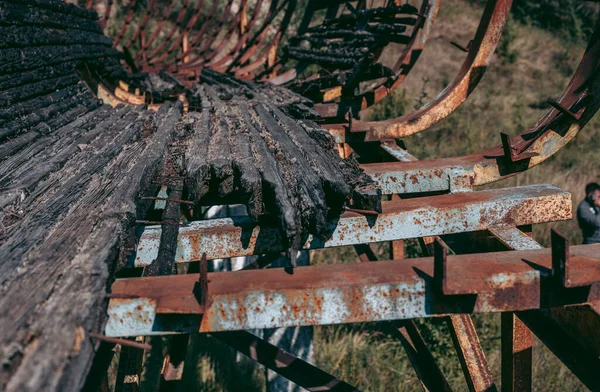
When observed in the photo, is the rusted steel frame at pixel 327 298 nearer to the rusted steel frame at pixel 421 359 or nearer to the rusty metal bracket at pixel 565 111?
the rusty metal bracket at pixel 565 111

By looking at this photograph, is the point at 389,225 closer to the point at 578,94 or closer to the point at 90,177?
the point at 90,177

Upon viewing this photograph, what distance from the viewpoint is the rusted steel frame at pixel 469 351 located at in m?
2.46

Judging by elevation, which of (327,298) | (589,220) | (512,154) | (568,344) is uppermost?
(512,154)

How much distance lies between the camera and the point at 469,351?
8.27 feet

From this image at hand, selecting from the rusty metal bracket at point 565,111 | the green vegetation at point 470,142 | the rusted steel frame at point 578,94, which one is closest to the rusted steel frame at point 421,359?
the rusted steel frame at point 578,94

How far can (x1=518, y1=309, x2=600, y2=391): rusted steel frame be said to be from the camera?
1.78 meters

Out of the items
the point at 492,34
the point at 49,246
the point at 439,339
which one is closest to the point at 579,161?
the point at 439,339

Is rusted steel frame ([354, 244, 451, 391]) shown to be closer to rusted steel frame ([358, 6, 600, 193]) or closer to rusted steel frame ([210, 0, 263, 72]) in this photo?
rusted steel frame ([358, 6, 600, 193])

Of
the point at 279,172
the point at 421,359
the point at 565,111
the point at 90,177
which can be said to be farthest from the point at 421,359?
the point at 90,177

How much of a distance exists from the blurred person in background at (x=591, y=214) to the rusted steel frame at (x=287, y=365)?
3822 mm

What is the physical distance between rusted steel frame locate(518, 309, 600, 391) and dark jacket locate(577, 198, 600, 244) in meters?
4.12

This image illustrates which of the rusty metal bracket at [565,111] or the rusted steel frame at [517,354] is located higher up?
the rusty metal bracket at [565,111]

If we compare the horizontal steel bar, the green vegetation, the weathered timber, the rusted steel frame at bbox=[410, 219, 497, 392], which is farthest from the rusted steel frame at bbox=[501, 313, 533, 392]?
the green vegetation

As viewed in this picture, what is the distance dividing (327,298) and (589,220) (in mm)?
5029
